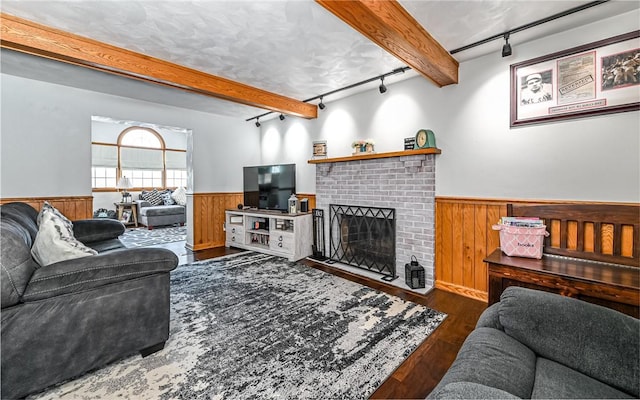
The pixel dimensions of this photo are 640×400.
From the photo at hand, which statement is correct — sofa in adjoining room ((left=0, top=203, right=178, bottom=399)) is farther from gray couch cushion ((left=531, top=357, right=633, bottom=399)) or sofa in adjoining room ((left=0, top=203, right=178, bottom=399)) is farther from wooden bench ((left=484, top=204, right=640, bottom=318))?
wooden bench ((left=484, top=204, right=640, bottom=318))

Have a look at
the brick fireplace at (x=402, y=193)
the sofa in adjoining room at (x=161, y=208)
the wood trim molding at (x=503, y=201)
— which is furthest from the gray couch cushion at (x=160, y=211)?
the wood trim molding at (x=503, y=201)

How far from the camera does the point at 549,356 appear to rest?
1.10 meters

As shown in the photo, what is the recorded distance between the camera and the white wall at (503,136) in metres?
2.01

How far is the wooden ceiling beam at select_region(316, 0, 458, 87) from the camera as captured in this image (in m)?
1.63

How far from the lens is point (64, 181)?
3578 millimetres

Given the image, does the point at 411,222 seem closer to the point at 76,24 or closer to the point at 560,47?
the point at 560,47

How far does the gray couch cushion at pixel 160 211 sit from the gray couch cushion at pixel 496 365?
7.23 meters

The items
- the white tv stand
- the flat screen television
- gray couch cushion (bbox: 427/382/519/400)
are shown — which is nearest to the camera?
gray couch cushion (bbox: 427/382/519/400)

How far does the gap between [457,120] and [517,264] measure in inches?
61.1

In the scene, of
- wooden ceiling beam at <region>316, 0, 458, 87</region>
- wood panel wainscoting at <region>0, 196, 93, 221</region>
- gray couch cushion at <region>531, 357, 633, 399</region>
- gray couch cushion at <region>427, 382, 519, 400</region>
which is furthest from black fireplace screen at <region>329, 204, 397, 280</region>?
wood panel wainscoting at <region>0, 196, 93, 221</region>

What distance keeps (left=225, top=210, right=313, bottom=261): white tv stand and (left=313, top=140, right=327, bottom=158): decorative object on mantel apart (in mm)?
956

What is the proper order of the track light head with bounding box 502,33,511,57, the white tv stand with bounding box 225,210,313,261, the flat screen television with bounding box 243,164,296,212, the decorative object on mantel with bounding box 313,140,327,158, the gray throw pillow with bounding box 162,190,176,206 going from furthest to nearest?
the gray throw pillow with bounding box 162,190,176,206 → the flat screen television with bounding box 243,164,296,212 → the decorative object on mantel with bounding box 313,140,327,158 → the white tv stand with bounding box 225,210,313,261 → the track light head with bounding box 502,33,511,57

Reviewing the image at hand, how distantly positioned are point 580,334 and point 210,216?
4955mm

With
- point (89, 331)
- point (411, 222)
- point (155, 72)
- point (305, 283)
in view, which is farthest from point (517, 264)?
point (155, 72)
